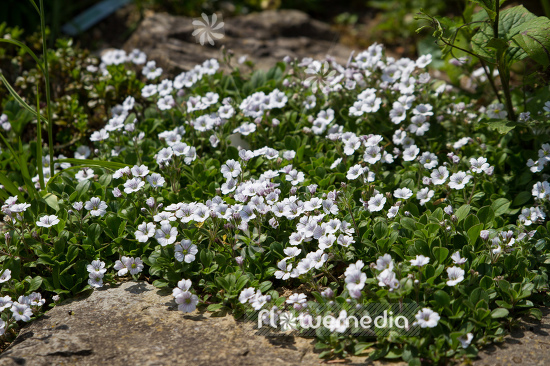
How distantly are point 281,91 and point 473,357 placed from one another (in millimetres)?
2818

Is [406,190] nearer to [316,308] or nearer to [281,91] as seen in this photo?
[316,308]

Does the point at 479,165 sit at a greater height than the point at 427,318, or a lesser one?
greater

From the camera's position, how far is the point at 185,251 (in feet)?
9.94

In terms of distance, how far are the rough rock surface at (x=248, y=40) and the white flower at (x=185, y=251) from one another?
253 cm

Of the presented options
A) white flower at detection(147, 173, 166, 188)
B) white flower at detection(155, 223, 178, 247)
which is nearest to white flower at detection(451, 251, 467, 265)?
white flower at detection(155, 223, 178, 247)

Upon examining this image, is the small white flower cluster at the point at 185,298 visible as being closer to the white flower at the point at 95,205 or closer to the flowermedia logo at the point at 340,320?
the flowermedia logo at the point at 340,320

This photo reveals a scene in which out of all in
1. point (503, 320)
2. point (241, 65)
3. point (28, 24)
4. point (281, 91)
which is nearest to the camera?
point (503, 320)

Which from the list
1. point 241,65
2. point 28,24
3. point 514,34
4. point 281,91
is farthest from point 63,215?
point 28,24

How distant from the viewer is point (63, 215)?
3.38 m

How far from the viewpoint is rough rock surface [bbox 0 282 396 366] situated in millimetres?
2586

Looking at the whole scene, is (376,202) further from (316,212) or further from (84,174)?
(84,174)

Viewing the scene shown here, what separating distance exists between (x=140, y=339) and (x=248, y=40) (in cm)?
398

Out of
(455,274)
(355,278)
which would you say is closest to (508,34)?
(455,274)

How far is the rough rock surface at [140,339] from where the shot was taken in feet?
8.48
